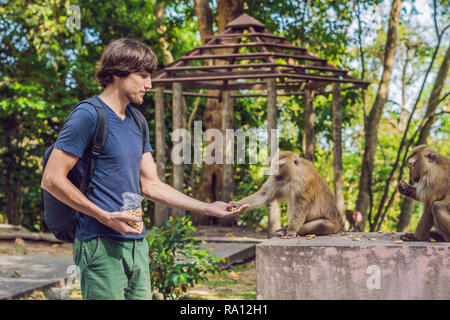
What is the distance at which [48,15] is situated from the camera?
38.8ft

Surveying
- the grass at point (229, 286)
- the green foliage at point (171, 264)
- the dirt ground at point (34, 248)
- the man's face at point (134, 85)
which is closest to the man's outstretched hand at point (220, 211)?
the man's face at point (134, 85)

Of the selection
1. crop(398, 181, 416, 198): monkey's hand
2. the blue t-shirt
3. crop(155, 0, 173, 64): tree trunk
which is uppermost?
crop(155, 0, 173, 64): tree trunk

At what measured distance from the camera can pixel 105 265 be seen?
2.58 metres

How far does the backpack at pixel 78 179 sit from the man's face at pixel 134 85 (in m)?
0.16

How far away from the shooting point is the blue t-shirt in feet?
8.30

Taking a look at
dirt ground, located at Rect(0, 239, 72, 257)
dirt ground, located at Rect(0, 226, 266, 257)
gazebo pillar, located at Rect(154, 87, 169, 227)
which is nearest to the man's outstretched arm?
gazebo pillar, located at Rect(154, 87, 169, 227)

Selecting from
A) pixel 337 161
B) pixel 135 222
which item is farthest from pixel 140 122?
pixel 337 161

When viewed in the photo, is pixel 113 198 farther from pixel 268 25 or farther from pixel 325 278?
pixel 268 25

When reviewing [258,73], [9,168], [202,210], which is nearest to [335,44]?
[258,73]

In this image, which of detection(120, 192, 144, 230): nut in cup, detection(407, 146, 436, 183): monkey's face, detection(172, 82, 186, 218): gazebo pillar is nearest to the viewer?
detection(120, 192, 144, 230): nut in cup

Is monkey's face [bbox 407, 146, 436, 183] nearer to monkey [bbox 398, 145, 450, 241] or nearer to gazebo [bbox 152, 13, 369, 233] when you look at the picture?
monkey [bbox 398, 145, 450, 241]

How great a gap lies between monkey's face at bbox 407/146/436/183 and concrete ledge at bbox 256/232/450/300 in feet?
2.11

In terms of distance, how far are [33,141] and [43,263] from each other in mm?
7934

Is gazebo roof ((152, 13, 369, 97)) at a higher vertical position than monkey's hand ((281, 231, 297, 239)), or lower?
higher
